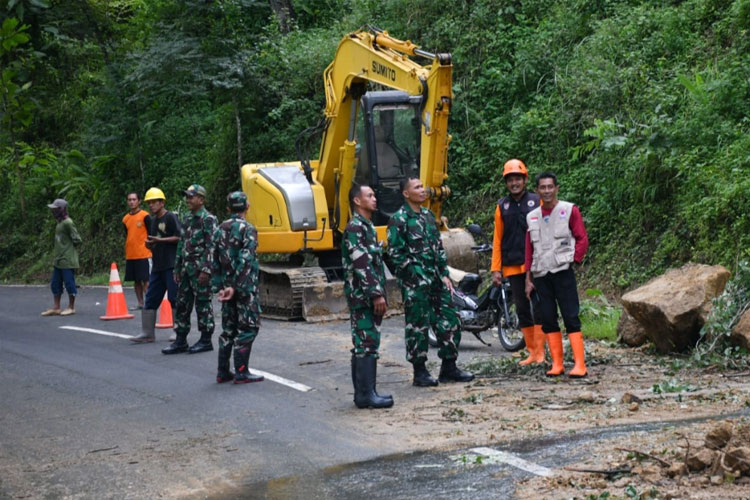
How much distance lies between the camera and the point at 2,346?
47.6 feet

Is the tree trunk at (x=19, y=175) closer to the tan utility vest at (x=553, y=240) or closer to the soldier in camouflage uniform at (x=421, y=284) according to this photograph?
the soldier in camouflage uniform at (x=421, y=284)

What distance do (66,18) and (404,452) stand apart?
30.3 m

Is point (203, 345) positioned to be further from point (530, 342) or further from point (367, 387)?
point (367, 387)

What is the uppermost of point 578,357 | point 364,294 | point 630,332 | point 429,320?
point 364,294

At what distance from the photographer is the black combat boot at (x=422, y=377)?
32.6 feet

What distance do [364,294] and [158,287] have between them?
5.61m

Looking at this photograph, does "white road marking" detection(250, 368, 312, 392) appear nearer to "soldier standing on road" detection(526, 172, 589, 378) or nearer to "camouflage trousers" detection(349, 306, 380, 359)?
"camouflage trousers" detection(349, 306, 380, 359)

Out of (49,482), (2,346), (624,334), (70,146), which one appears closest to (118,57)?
(70,146)

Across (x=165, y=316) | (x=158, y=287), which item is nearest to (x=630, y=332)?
(x=158, y=287)

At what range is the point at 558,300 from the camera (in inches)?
396

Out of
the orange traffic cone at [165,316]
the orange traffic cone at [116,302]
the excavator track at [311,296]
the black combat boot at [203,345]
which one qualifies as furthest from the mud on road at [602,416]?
the orange traffic cone at [116,302]

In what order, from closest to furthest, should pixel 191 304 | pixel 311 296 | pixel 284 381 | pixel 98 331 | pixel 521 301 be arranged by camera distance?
pixel 284 381, pixel 521 301, pixel 191 304, pixel 98 331, pixel 311 296

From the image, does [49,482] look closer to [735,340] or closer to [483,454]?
[483,454]

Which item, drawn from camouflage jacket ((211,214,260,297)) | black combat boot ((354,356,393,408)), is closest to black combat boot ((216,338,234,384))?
camouflage jacket ((211,214,260,297))
